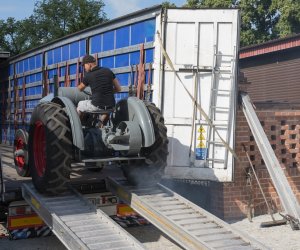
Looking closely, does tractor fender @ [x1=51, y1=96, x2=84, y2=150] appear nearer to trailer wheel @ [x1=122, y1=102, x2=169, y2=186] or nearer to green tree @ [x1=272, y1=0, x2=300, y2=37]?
trailer wheel @ [x1=122, y1=102, x2=169, y2=186]

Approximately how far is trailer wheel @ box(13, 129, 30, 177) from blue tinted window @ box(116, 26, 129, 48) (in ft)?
8.51

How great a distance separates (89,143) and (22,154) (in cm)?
110

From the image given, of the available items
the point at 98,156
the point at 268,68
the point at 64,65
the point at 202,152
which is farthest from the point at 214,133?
the point at 268,68

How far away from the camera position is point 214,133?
7359mm

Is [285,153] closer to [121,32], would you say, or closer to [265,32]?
[121,32]

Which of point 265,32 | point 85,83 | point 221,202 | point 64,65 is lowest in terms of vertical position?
point 221,202

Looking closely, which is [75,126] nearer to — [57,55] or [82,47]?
[82,47]

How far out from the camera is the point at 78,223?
16.4 ft

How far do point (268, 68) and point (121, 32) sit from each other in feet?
30.6

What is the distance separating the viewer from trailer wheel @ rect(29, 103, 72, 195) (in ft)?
17.3

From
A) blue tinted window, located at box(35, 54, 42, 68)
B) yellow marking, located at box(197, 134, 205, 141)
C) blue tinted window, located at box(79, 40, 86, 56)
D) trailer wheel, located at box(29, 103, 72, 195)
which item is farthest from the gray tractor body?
blue tinted window, located at box(35, 54, 42, 68)

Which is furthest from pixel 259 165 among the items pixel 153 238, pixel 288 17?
pixel 288 17

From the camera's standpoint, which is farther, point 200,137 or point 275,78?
point 275,78

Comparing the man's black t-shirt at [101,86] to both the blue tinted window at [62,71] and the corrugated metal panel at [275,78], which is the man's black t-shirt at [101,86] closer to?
the blue tinted window at [62,71]
